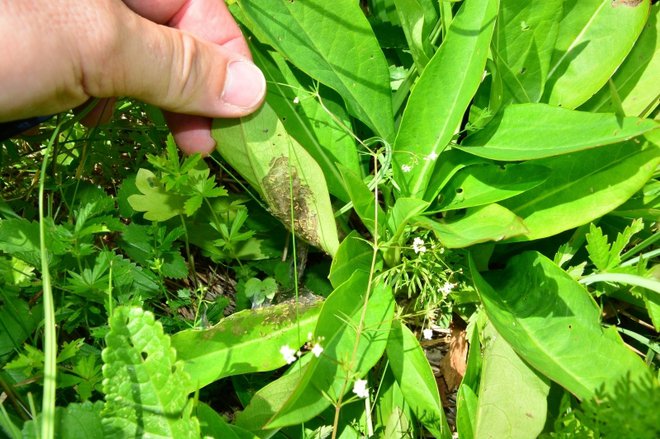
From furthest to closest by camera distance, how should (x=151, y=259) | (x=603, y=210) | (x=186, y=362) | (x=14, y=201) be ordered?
1. (x=14, y=201)
2. (x=151, y=259)
3. (x=603, y=210)
4. (x=186, y=362)

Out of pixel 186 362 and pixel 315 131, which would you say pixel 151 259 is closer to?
pixel 186 362

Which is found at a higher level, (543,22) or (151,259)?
(543,22)

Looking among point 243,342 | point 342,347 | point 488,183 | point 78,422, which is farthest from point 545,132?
point 78,422

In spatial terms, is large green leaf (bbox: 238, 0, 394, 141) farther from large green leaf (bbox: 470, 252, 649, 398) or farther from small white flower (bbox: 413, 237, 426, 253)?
large green leaf (bbox: 470, 252, 649, 398)

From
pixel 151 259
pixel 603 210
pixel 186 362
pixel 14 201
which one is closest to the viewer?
pixel 186 362

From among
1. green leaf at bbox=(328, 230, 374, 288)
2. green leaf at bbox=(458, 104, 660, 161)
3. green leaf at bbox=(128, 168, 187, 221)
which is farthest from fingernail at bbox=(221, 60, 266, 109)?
green leaf at bbox=(458, 104, 660, 161)

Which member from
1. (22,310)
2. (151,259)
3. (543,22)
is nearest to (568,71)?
(543,22)

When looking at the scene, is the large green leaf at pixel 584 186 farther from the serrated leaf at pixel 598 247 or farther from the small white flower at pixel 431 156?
the small white flower at pixel 431 156
